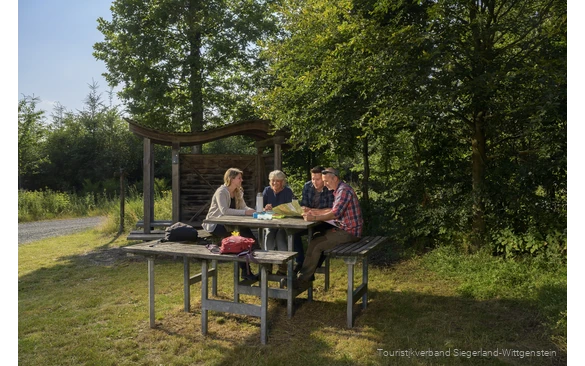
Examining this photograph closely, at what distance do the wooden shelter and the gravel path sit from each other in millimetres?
5141

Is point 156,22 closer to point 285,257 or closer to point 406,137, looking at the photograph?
point 406,137

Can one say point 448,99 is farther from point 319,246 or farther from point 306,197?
point 319,246

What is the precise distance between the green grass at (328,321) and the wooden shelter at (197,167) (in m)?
2.32

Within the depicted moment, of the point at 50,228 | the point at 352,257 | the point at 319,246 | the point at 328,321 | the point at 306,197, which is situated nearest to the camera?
the point at 352,257

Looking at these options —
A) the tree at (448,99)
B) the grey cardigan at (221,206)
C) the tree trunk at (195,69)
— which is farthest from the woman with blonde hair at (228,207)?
the tree trunk at (195,69)

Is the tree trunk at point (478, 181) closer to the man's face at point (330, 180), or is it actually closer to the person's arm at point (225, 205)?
the man's face at point (330, 180)

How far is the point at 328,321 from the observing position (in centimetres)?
540

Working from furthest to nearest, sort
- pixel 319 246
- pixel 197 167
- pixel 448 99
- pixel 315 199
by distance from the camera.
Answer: pixel 197 167
pixel 315 199
pixel 448 99
pixel 319 246

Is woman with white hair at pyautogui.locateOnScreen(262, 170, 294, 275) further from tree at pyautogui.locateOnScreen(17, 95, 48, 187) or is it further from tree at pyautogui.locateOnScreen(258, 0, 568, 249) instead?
tree at pyautogui.locateOnScreen(17, 95, 48, 187)

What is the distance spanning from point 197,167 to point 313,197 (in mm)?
3875

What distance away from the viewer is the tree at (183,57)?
1551cm

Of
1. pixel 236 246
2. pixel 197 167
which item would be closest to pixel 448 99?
pixel 236 246

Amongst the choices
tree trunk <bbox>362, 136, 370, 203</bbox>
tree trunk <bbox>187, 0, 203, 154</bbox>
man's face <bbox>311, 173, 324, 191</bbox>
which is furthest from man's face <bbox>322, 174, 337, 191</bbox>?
tree trunk <bbox>187, 0, 203, 154</bbox>

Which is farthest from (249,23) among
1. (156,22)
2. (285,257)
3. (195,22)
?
(285,257)
